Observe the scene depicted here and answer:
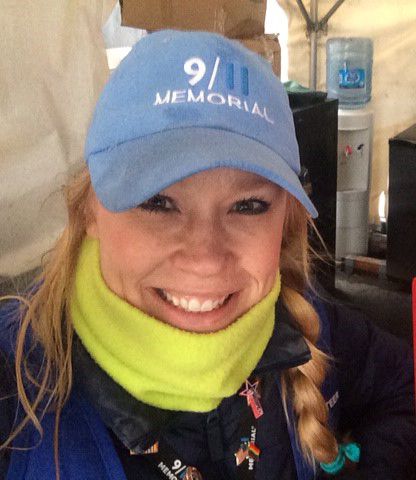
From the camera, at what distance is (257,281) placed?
68cm

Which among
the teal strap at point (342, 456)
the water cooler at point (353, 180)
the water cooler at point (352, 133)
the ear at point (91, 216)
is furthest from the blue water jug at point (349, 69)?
the ear at point (91, 216)

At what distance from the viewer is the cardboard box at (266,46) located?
5.05ft

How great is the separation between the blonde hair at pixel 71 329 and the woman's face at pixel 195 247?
0.24 ft

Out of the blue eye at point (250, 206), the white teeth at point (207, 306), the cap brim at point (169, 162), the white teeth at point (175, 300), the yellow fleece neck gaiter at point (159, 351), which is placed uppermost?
the cap brim at point (169, 162)

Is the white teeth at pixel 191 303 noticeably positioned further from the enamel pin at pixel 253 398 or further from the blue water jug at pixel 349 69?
the blue water jug at pixel 349 69

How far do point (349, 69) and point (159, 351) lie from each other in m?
2.04

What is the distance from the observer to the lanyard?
27.5 inches

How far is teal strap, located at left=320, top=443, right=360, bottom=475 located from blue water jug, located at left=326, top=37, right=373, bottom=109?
1.83 meters

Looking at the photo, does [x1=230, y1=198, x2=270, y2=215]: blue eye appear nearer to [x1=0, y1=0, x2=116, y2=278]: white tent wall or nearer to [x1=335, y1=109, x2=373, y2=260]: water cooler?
[x1=0, y1=0, x2=116, y2=278]: white tent wall

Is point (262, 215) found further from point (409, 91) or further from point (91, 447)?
point (409, 91)

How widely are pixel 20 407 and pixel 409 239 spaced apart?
1666 mm

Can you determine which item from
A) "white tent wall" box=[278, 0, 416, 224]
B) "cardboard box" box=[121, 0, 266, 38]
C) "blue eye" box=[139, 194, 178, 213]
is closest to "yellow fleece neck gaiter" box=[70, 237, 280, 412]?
"blue eye" box=[139, 194, 178, 213]

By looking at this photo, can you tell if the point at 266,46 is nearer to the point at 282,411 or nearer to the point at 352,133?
the point at 352,133

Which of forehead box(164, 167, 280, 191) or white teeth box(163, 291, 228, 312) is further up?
forehead box(164, 167, 280, 191)
